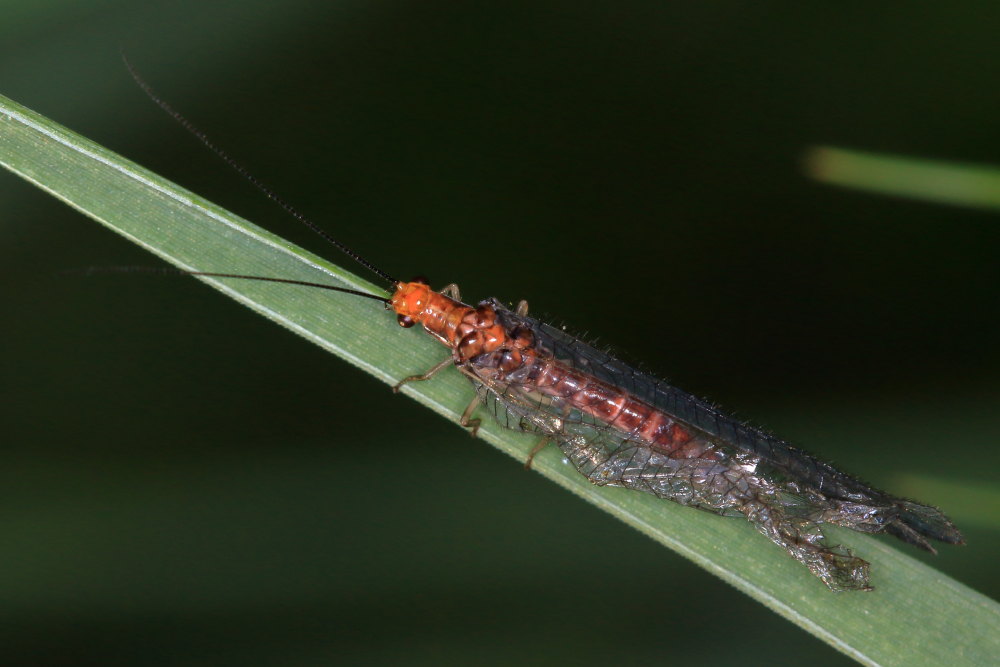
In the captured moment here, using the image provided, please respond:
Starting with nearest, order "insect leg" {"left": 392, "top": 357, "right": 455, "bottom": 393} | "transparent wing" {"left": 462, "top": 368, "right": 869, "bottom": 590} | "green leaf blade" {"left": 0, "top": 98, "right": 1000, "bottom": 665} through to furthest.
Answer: "green leaf blade" {"left": 0, "top": 98, "right": 1000, "bottom": 665} < "transparent wing" {"left": 462, "top": 368, "right": 869, "bottom": 590} < "insect leg" {"left": 392, "top": 357, "right": 455, "bottom": 393}

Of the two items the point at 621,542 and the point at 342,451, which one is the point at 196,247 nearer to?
the point at 342,451

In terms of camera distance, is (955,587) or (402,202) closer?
(955,587)

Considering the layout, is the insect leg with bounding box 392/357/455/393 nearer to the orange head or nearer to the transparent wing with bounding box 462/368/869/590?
the transparent wing with bounding box 462/368/869/590

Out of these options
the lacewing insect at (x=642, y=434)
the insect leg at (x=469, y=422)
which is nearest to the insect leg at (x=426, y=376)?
the lacewing insect at (x=642, y=434)

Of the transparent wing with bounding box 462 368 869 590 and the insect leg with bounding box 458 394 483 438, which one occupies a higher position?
the transparent wing with bounding box 462 368 869 590

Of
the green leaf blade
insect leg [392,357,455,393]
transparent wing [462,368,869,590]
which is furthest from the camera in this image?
insect leg [392,357,455,393]

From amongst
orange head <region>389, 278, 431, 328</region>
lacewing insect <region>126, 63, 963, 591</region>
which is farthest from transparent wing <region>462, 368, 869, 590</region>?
orange head <region>389, 278, 431, 328</region>

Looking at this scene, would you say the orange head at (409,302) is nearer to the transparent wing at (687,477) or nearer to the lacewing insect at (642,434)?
the lacewing insect at (642,434)

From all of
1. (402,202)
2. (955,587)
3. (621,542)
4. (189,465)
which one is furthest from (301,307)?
(955,587)

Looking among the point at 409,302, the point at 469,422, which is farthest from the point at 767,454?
the point at 409,302
